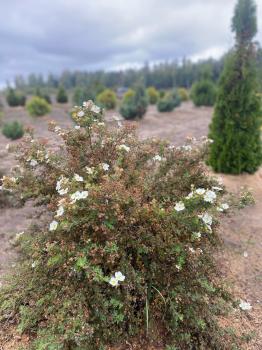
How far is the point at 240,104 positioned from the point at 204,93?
39.9 ft

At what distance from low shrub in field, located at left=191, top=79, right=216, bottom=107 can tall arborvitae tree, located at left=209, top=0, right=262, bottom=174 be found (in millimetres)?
11615

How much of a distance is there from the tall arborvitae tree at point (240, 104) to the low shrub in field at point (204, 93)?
11615 mm

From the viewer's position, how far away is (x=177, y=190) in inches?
100

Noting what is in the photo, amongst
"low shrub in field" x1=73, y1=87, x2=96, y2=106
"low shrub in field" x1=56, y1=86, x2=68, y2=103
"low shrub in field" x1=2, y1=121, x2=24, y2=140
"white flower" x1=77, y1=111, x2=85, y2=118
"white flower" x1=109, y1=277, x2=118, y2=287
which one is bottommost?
"low shrub in field" x1=56, y1=86, x2=68, y2=103

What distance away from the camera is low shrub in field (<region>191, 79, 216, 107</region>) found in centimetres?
1617

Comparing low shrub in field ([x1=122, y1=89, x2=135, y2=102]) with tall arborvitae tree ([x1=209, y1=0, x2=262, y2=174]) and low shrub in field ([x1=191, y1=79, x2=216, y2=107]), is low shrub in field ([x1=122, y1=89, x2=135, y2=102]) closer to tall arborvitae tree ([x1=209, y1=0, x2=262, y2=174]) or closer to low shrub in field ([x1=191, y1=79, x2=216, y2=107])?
low shrub in field ([x1=191, y1=79, x2=216, y2=107])

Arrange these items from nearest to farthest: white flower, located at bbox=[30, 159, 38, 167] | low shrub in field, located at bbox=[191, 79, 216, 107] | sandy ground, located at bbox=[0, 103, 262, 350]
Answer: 1. sandy ground, located at bbox=[0, 103, 262, 350]
2. white flower, located at bbox=[30, 159, 38, 167]
3. low shrub in field, located at bbox=[191, 79, 216, 107]

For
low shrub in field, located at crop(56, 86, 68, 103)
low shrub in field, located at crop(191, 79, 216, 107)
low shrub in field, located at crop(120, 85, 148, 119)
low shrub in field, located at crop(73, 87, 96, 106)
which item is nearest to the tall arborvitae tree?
low shrub in field, located at crop(73, 87, 96, 106)

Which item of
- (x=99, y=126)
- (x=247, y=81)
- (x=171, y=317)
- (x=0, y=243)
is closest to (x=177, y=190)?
(x=99, y=126)

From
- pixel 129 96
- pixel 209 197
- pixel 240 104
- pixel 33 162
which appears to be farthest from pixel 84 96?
pixel 129 96

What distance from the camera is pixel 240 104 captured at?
15.6 feet

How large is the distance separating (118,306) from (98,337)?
0.64 feet

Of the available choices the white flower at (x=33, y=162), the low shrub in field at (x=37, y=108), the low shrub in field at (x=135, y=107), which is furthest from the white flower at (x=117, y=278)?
the low shrub in field at (x=37, y=108)

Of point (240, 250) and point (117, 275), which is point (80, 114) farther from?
point (240, 250)
